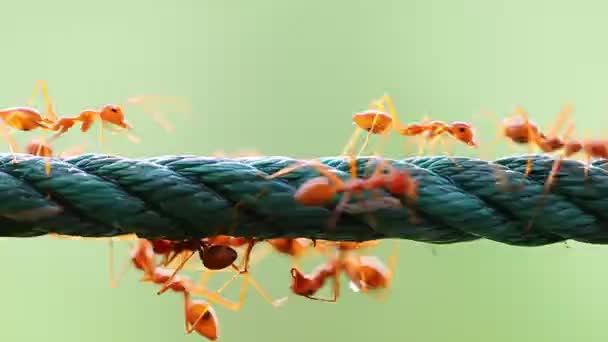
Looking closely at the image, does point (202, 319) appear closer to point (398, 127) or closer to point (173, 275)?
point (173, 275)

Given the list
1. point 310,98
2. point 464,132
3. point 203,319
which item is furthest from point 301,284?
point 310,98

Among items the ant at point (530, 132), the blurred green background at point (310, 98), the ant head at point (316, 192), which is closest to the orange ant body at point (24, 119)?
the ant head at point (316, 192)

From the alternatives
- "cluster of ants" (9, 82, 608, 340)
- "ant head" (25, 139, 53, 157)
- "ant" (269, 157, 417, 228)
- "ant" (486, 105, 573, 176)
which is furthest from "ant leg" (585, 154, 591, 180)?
"ant head" (25, 139, 53, 157)

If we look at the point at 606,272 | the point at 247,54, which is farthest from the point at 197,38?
the point at 606,272

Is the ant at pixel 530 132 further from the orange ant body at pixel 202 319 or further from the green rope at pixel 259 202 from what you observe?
the orange ant body at pixel 202 319

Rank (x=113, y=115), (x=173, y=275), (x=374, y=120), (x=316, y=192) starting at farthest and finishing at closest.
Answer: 1. (x=113, y=115)
2. (x=374, y=120)
3. (x=173, y=275)
4. (x=316, y=192)

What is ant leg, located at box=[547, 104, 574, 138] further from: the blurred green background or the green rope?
the blurred green background
